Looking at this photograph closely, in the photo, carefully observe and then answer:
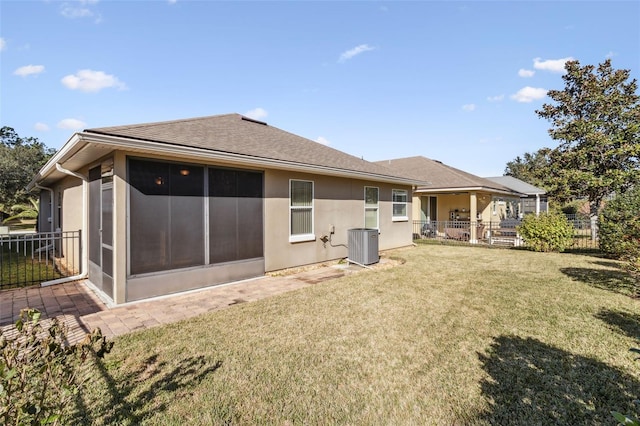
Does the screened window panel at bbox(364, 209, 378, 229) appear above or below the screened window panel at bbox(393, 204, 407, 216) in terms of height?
below

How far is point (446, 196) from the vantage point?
2070 centimetres

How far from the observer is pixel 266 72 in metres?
13.6

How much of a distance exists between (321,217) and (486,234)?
13531 millimetres

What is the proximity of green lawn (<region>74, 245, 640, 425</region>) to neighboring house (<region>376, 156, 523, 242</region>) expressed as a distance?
11.7 meters

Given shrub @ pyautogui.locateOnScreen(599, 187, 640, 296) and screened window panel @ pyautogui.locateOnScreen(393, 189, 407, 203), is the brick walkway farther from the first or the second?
shrub @ pyautogui.locateOnScreen(599, 187, 640, 296)

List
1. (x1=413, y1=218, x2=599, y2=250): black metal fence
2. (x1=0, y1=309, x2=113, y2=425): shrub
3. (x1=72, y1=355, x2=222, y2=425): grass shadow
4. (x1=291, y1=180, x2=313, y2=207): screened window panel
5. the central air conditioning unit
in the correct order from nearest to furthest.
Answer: (x1=0, y1=309, x2=113, y2=425): shrub, (x1=72, y1=355, x2=222, y2=425): grass shadow, (x1=291, y1=180, x2=313, y2=207): screened window panel, the central air conditioning unit, (x1=413, y1=218, x2=599, y2=250): black metal fence

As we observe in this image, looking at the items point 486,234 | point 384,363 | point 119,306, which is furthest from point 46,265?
point 486,234

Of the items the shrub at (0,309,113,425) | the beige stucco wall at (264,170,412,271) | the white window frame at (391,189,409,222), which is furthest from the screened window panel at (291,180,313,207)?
the shrub at (0,309,113,425)

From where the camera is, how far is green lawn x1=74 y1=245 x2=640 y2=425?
2.77 metres

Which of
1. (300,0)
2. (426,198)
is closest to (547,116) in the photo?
(426,198)

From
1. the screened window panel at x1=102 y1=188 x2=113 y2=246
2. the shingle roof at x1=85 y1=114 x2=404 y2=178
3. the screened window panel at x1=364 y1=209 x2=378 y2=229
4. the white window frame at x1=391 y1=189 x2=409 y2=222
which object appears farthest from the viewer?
the white window frame at x1=391 y1=189 x2=409 y2=222

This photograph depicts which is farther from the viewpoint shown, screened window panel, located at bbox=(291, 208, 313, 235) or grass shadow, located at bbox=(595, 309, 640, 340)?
screened window panel, located at bbox=(291, 208, 313, 235)

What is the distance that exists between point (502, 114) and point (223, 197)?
49.7 feet

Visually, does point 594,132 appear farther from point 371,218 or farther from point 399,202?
point 371,218
